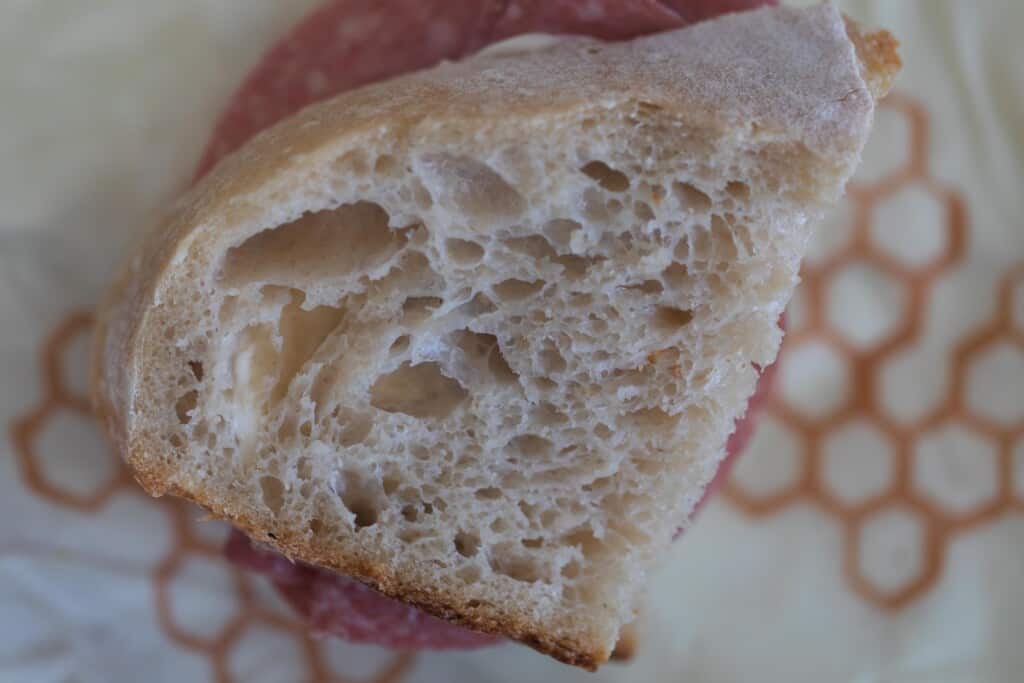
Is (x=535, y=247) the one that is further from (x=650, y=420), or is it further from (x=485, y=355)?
(x=650, y=420)

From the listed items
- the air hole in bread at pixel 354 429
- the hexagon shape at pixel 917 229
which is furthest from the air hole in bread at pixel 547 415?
the hexagon shape at pixel 917 229

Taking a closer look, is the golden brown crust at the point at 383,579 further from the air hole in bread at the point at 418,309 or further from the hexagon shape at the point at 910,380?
the hexagon shape at the point at 910,380

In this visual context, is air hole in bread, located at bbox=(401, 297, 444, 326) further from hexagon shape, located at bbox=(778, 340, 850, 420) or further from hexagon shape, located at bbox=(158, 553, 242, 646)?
hexagon shape, located at bbox=(778, 340, 850, 420)

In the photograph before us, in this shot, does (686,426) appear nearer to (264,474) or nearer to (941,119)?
(264,474)

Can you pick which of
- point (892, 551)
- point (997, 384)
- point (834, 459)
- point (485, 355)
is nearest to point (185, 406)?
point (485, 355)

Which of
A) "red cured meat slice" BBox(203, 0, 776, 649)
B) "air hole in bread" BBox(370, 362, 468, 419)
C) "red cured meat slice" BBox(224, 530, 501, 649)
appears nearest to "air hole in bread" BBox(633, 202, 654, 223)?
"air hole in bread" BBox(370, 362, 468, 419)
